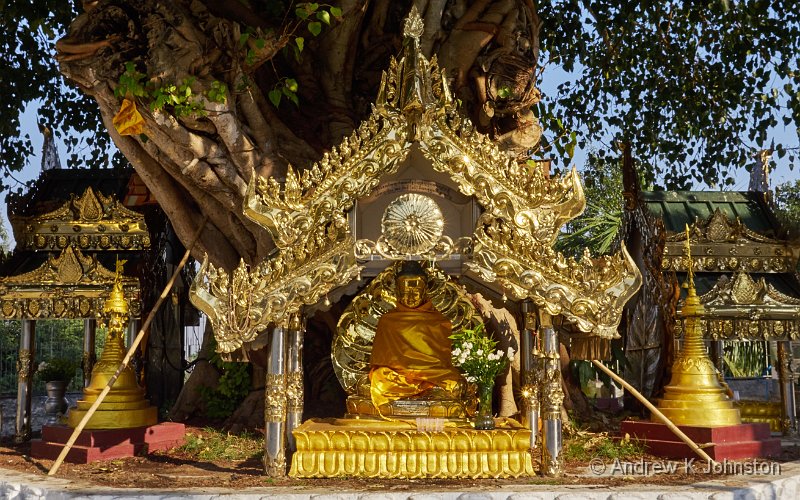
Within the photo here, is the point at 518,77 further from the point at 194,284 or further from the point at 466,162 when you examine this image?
the point at 194,284

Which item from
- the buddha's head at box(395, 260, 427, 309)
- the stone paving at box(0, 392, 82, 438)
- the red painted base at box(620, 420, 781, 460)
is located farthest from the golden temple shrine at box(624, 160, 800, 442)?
the stone paving at box(0, 392, 82, 438)

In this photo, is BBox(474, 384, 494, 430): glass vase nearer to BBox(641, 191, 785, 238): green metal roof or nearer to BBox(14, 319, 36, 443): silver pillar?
BBox(641, 191, 785, 238): green metal roof

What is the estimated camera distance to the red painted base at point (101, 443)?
8422 millimetres

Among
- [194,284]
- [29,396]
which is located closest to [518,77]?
[194,284]

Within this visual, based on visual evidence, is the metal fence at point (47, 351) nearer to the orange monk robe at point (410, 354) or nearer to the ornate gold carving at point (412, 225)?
the orange monk robe at point (410, 354)

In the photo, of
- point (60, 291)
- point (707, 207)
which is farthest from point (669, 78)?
point (60, 291)

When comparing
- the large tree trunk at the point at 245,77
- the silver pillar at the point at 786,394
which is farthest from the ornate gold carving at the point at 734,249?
the large tree trunk at the point at 245,77

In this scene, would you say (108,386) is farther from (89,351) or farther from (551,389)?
(551,389)

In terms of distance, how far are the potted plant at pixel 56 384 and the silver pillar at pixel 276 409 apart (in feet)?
23.6

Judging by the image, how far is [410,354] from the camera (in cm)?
923

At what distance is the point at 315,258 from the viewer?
738 centimetres

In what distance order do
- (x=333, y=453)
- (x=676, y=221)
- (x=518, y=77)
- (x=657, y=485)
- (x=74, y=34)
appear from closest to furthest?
(x=657, y=485), (x=333, y=453), (x=74, y=34), (x=518, y=77), (x=676, y=221)

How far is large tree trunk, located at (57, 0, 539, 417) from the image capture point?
8586 millimetres

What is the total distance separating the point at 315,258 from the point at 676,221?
7.25m
